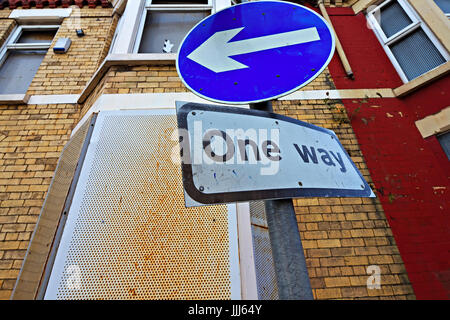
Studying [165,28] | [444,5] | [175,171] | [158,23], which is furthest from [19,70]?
[444,5]

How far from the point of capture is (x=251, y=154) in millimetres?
885

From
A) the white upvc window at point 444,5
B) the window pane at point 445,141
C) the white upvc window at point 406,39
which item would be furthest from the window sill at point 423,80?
the white upvc window at point 444,5

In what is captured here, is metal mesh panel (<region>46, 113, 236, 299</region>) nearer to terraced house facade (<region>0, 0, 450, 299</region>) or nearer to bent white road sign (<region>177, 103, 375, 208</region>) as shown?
terraced house facade (<region>0, 0, 450, 299</region>)

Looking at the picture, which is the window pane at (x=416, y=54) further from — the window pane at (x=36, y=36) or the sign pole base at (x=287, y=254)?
the window pane at (x=36, y=36)

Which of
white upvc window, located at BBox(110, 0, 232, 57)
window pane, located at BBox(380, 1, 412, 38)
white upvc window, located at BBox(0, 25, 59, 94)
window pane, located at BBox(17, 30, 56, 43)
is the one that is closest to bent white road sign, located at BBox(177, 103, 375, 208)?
white upvc window, located at BBox(110, 0, 232, 57)

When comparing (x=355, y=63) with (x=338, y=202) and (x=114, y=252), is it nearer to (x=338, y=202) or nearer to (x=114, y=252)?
(x=338, y=202)

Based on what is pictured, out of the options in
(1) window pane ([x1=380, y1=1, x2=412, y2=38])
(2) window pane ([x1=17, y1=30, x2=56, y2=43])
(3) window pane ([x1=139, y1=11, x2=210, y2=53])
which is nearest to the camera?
(3) window pane ([x1=139, y1=11, x2=210, y2=53])

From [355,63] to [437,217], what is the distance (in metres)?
2.60

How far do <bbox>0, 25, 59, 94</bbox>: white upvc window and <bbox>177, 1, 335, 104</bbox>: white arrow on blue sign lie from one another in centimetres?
428

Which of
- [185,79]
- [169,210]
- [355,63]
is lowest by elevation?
[169,210]

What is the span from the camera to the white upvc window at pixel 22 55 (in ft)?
13.0

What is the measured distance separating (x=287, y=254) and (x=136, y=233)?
5.04 feet

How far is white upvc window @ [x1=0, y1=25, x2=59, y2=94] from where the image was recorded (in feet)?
13.0
